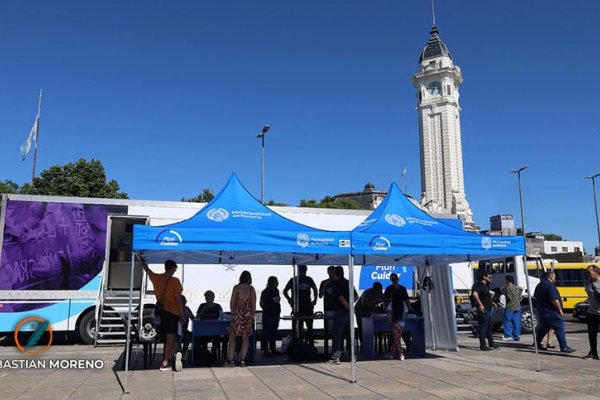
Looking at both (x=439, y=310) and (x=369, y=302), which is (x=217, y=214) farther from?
(x=439, y=310)

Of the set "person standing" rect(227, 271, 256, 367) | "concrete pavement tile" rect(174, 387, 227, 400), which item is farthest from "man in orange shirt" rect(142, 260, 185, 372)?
"concrete pavement tile" rect(174, 387, 227, 400)

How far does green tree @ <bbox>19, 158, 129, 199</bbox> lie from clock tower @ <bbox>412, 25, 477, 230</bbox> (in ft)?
205

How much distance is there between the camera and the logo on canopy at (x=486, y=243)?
29.8 feet

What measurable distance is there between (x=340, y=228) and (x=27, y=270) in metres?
7.62

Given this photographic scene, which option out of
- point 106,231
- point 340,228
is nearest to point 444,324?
point 340,228

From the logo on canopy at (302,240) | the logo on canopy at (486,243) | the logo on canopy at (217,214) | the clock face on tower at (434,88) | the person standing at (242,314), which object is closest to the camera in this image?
the logo on canopy at (302,240)

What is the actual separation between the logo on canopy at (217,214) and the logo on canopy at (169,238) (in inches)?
30.7

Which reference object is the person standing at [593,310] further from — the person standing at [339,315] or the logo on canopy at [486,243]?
the person standing at [339,315]

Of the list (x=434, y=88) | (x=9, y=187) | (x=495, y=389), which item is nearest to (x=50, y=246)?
(x=495, y=389)

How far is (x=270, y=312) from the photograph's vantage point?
10.3m

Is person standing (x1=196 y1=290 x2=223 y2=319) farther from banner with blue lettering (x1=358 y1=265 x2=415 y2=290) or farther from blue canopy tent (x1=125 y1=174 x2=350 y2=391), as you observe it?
banner with blue lettering (x1=358 y1=265 x2=415 y2=290)

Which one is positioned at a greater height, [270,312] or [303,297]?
[303,297]

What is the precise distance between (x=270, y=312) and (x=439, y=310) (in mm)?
4090

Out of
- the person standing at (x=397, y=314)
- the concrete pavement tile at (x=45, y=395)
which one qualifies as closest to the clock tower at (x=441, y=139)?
the person standing at (x=397, y=314)
